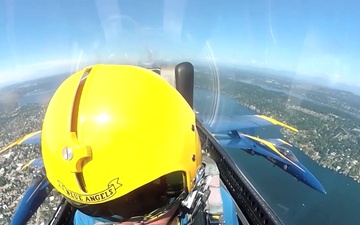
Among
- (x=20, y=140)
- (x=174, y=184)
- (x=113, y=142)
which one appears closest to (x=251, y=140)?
(x=20, y=140)

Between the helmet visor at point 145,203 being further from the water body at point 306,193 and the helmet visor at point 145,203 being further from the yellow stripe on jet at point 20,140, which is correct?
the water body at point 306,193

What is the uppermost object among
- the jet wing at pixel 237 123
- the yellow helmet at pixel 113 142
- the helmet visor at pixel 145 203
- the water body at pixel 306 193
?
the yellow helmet at pixel 113 142

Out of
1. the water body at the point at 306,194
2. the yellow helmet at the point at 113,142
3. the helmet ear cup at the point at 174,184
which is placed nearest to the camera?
the yellow helmet at the point at 113,142

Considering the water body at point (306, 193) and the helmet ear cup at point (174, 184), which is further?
the water body at point (306, 193)

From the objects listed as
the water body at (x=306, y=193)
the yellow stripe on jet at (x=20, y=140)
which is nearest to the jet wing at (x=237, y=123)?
the yellow stripe on jet at (x=20, y=140)

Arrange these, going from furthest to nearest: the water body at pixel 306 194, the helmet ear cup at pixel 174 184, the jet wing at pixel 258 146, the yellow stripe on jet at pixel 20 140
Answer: the water body at pixel 306 194 < the jet wing at pixel 258 146 < the yellow stripe on jet at pixel 20 140 < the helmet ear cup at pixel 174 184

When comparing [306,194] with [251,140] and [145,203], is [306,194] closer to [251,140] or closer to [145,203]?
[251,140]

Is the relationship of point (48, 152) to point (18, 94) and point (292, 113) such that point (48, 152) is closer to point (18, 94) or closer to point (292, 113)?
point (18, 94)
